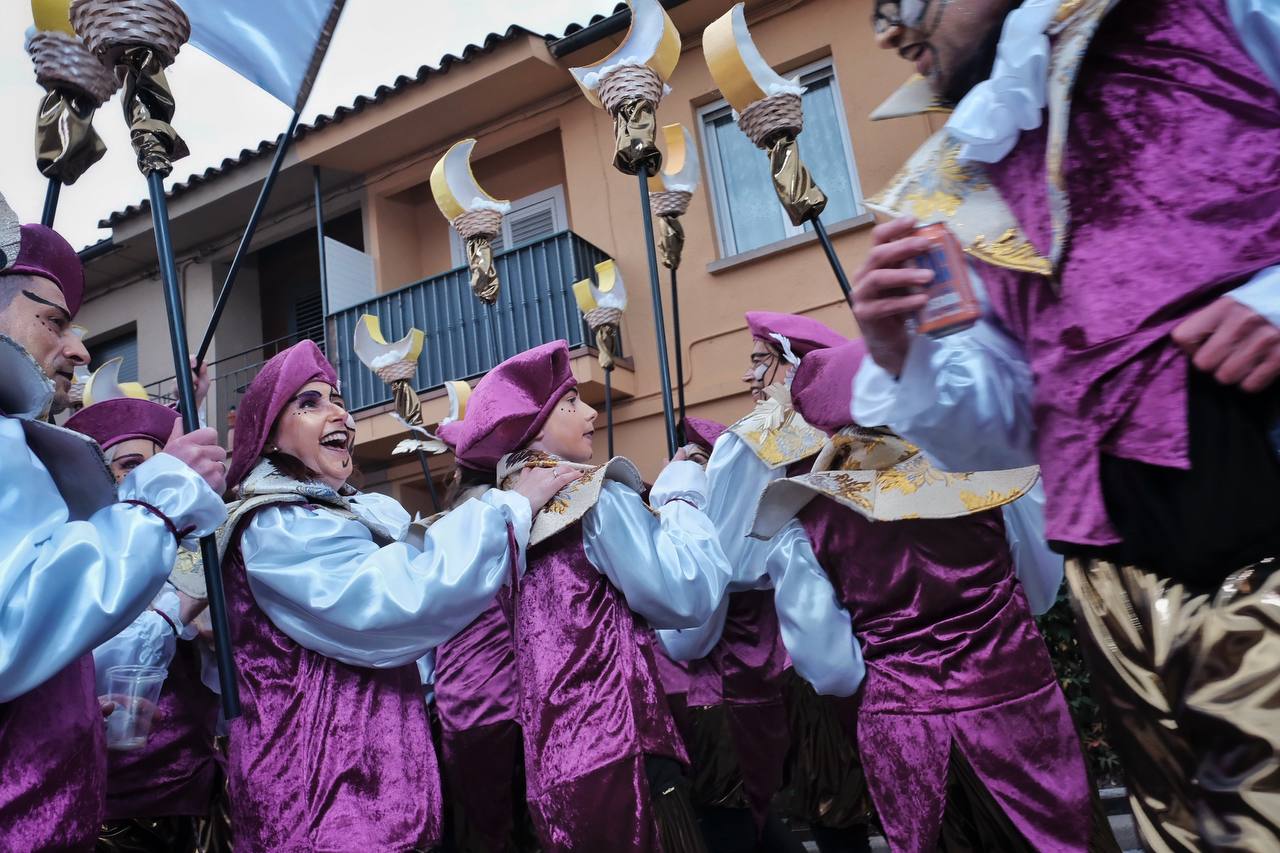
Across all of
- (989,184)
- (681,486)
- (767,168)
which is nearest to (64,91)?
(681,486)

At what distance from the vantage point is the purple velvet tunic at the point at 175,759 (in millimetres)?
2801

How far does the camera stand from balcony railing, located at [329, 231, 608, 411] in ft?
30.9

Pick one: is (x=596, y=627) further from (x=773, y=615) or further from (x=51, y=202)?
(x=51, y=202)

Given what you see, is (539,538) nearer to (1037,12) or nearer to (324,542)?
(324,542)

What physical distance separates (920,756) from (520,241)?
894cm

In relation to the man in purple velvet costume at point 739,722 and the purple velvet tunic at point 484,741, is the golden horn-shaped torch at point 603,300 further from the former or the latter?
the purple velvet tunic at point 484,741

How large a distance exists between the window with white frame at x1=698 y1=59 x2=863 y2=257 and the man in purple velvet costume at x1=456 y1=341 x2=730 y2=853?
5.93 meters

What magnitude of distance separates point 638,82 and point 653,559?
2.24 metres

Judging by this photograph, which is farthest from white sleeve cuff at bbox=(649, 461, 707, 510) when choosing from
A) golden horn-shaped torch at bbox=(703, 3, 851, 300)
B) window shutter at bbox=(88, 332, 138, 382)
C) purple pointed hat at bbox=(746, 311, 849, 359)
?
window shutter at bbox=(88, 332, 138, 382)

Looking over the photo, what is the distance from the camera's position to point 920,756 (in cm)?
248

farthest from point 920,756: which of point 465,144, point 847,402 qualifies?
point 465,144

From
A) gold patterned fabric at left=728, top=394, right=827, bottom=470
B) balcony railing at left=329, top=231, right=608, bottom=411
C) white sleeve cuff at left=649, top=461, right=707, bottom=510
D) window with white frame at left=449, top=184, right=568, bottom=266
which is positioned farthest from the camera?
window with white frame at left=449, top=184, right=568, bottom=266

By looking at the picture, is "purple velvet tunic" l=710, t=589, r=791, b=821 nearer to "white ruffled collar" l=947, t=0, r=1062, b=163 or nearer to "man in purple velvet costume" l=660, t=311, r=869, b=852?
"man in purple velvet costume" l=660, t=311, r=869, b=852

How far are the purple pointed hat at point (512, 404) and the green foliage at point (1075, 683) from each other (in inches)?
131
